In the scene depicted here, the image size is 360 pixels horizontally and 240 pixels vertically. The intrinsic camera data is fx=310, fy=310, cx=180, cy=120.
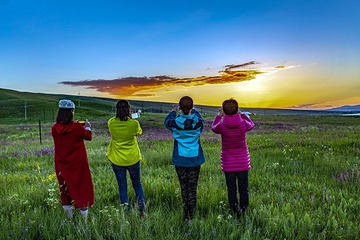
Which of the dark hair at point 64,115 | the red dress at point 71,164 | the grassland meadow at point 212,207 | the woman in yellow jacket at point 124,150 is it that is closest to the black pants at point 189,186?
the grassland meadow at point 212,207

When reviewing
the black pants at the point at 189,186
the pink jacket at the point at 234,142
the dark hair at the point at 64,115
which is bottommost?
the black pants at the point at 189,186

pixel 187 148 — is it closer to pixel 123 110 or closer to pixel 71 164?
pixel 123 110

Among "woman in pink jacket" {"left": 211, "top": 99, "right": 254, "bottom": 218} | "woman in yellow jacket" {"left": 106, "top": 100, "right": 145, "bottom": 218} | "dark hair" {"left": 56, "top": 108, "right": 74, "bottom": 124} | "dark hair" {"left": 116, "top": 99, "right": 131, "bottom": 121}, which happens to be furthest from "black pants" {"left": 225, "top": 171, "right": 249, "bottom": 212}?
"dark hair" {"left": 56, "top": 108, "right": 74, "bottom": 124}

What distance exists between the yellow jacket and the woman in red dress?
0.68 metres

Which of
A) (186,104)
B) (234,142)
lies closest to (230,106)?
(234,142)

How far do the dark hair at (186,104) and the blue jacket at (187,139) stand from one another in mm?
126

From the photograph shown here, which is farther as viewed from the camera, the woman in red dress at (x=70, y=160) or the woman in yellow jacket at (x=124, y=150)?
the woman in yellow jacket at (x=124, y=150)

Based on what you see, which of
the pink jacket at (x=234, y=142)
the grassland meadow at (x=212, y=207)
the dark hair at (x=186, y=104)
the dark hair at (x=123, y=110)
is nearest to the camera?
the grassland meadow at (x=212, y=207)

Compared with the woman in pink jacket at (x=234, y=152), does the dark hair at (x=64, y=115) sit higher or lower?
higher

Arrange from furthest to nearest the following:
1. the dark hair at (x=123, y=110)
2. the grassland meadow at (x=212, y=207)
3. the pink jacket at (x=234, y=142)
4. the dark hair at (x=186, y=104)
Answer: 1. the dark hair at (x=123, y=110)
2. the pink jacket at (x=234, y=142)
3. the dark hair at (x=186, y=104)
4. the grassland meadow at (x=212, y=207)

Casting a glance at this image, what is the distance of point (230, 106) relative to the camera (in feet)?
19.2

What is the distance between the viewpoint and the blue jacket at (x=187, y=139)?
18.6 ft

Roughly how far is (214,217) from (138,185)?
75.4 inches

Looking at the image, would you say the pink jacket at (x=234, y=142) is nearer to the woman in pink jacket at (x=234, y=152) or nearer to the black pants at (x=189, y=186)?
the woman in pink jacket at (x=234, y=152)
